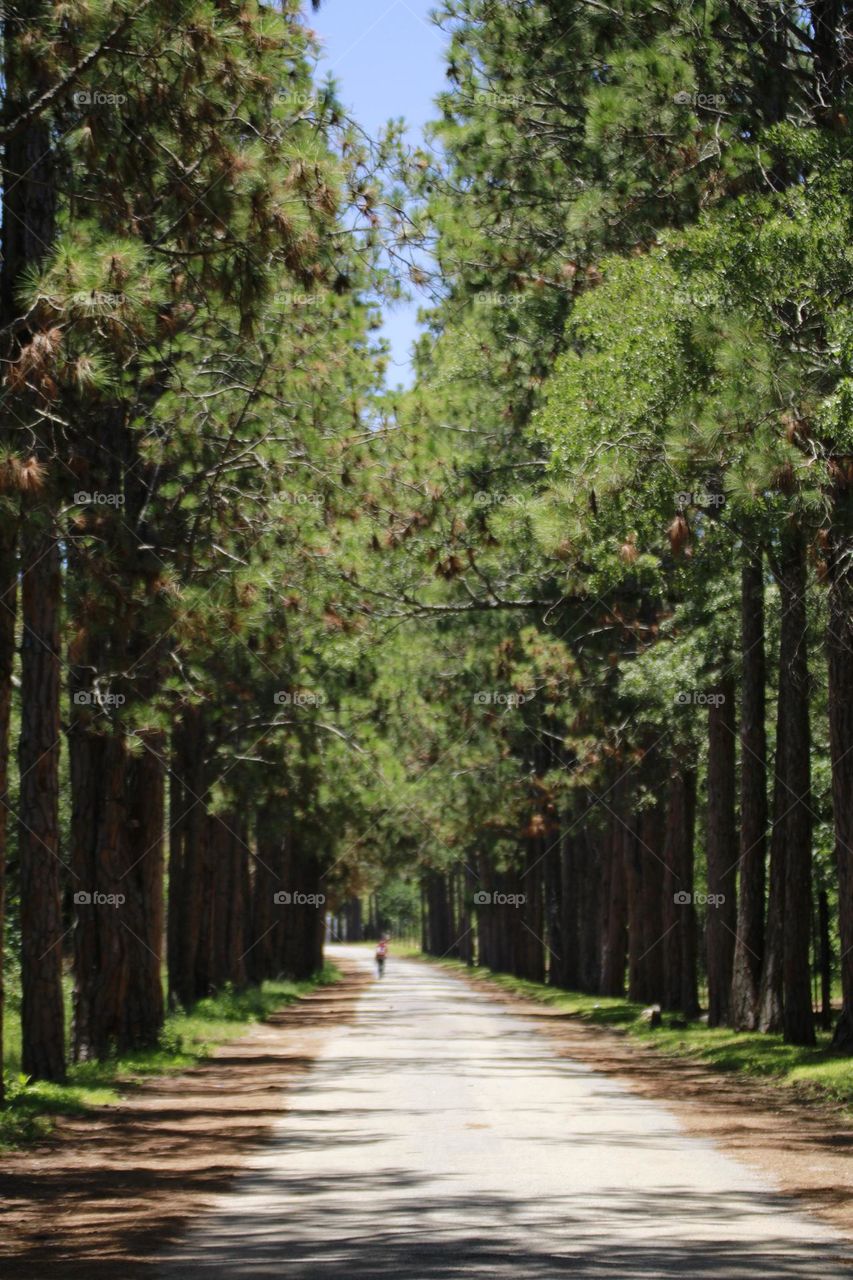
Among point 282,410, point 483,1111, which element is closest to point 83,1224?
point 483,1111

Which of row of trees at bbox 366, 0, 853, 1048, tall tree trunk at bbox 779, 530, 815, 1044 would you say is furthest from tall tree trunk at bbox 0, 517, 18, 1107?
tall tree trunk at bbox 779, 530, 815, 1044

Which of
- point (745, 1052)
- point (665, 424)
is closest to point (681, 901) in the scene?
point (745, 1052)

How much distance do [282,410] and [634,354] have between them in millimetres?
5539

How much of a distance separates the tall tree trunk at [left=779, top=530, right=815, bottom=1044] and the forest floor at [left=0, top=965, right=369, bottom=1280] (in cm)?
626

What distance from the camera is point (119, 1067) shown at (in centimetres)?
2020

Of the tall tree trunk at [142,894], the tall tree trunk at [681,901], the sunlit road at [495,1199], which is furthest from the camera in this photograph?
the tall tree trunk at [681,901]

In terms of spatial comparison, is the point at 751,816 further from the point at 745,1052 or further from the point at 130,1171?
the point at 130,1171

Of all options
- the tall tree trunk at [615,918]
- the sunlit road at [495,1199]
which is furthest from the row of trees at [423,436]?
the tall tree trunk at [615,918]

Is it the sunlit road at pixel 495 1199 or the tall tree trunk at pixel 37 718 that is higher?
the tall tree trunk at pixel 37 718

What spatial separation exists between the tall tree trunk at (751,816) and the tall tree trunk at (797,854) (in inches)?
90.7

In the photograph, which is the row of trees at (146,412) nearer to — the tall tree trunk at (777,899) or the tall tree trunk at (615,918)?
the tall tree trunk at (777,899)

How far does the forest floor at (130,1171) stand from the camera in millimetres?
8961

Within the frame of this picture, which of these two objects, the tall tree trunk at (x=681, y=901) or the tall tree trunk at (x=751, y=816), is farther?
the tall tree trunk at (x=681, y=901)

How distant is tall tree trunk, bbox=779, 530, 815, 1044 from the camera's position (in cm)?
2064
